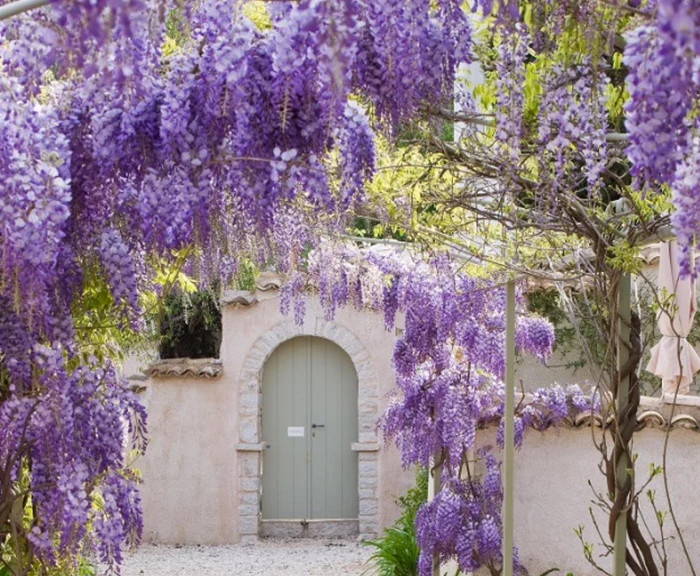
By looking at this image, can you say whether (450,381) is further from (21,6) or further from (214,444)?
(21,6)

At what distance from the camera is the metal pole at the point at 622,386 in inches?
159

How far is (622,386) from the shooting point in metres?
4.12

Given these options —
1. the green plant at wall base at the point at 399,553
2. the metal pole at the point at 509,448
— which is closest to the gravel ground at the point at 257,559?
the green plant at wall base at the point at 399,553

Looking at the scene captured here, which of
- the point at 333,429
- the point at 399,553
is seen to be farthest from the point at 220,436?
the point at 399,553

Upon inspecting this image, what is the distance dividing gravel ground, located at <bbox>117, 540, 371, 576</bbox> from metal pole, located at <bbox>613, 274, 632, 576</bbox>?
4511 mm

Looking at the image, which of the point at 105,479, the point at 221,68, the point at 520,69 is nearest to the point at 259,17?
the point at 221,68

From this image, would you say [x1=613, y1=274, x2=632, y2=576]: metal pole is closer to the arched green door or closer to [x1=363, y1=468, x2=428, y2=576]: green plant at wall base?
[x1=363, y1=468, x2=428, y2=576]: green plant at wall base

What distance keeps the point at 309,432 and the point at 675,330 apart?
5725 millimetres

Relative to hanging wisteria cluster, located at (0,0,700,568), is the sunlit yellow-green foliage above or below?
above

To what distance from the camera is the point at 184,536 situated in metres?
9.68

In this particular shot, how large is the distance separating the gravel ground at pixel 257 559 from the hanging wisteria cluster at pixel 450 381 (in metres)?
1.62

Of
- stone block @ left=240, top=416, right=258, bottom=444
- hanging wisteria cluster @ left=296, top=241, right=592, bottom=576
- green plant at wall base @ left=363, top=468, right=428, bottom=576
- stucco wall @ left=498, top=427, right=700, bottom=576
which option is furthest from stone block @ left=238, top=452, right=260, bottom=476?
stucco wall @ left=498, top=427, right=700, bottom=576

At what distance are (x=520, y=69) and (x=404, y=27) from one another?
14.7 inches

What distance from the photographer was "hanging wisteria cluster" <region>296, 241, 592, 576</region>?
6.78 m
